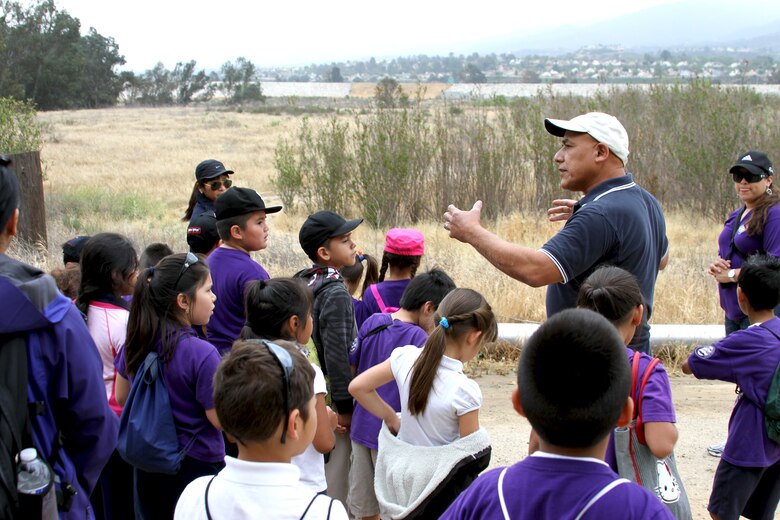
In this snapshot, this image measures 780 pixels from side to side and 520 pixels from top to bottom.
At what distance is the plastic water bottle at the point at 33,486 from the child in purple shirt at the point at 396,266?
7.29 ft

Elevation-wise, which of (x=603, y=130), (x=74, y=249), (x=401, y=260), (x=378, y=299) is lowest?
(x=378, y=299)

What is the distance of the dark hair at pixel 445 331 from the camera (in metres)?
3.28

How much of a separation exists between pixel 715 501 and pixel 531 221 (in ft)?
32.5

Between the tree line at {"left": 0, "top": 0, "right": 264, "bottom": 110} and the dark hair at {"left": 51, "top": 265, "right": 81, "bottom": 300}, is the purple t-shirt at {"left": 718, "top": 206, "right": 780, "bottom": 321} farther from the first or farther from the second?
the tree line at {"left": 0, "top": 0, "right": 264, "bottom": 110}

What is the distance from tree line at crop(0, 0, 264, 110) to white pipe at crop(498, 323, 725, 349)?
1539 inches

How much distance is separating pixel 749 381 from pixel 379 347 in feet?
5.42

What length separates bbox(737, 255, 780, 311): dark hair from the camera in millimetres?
3797

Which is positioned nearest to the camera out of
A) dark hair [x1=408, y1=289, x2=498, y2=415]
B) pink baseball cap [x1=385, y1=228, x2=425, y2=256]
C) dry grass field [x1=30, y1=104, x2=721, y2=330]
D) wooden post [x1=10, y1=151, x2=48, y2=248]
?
dark hair [x1=408, y1=289, x2=498, y2=415]

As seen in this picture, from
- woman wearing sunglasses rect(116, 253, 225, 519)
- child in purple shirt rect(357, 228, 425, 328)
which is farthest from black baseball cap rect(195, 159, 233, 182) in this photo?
woman wearing sunglasses rect(116, 253, 225, 519)

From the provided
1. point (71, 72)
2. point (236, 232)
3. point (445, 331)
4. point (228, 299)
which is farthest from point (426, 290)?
point (71, 72)

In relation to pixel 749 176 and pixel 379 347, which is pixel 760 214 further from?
pixel 379 347

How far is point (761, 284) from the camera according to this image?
12.5ft

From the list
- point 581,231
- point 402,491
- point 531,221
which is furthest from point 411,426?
point 531,221

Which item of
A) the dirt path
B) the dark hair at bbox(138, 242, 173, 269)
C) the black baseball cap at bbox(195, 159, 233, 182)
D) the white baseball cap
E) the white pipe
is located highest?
the white baseball cap
